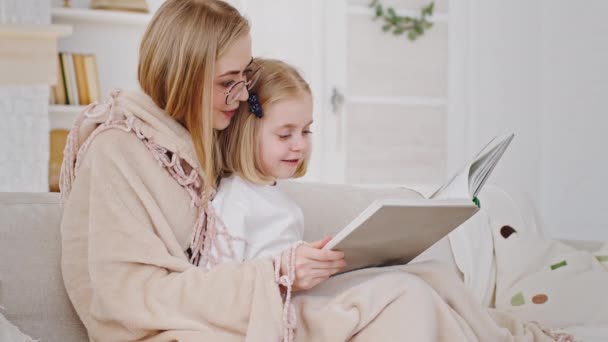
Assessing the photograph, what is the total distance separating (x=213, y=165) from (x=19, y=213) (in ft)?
1.34

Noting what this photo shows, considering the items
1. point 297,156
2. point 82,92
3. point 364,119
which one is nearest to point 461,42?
point 364,119

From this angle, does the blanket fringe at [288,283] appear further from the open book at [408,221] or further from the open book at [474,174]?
the open book at [474,174]

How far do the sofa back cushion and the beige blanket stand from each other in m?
0.06

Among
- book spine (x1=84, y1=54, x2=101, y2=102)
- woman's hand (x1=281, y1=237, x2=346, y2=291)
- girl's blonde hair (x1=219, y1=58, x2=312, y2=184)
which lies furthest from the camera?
book spine (x1=84, y1=54, x2=101, y2=102)

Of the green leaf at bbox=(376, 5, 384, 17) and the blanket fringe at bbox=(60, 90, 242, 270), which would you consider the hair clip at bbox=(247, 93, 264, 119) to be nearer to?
the blanket fringe at bbox=(60, 90, 242, 270)

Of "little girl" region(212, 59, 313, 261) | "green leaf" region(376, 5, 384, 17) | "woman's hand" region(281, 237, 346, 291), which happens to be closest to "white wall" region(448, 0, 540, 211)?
"green leaf" region(376, 5, 384, 17)

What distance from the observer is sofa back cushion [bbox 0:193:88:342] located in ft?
5.21

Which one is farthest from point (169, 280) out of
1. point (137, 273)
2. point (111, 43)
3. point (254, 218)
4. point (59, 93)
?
point (111, 43)

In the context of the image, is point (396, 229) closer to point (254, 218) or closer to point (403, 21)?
point (254, 218)

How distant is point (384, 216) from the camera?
4.14 ft

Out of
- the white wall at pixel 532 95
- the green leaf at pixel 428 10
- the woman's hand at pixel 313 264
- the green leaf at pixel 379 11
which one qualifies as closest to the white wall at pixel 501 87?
the white wall at pixel 532 95

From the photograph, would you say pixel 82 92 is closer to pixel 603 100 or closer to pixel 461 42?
pixel 461 42

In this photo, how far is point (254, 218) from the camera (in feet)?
5.54

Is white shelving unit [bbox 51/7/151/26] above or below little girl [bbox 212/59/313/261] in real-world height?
above
